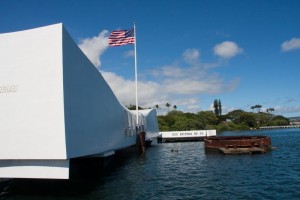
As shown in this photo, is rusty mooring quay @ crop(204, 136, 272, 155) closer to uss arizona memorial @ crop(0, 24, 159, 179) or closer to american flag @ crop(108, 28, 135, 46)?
american flag @ crop(108, 28, 135, 46)

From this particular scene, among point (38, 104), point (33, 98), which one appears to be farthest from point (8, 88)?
point (38, 104)

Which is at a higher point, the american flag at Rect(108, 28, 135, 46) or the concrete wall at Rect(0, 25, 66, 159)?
the american flag at Rect(108, 28, 135, 46)

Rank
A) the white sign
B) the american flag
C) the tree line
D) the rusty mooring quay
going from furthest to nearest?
the tree line, the rusty mooring quay, the american flag, the white sign

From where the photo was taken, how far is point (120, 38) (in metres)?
29.7

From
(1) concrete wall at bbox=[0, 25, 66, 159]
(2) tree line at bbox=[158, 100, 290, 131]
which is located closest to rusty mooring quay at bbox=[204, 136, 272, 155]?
(1) concrete wall at bbox=[0, 25, 66, 159]

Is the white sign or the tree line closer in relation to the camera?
the white sign

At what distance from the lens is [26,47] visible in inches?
628

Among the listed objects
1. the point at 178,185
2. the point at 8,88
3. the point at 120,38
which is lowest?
the point at 178,185

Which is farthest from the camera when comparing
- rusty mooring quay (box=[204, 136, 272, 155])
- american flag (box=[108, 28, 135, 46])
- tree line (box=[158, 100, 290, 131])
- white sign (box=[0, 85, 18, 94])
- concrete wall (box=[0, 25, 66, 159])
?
tree line (box=[158, 100, 290, 131])

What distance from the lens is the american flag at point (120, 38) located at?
1139 inches

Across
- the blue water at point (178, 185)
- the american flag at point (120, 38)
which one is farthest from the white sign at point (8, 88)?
the american flag at point (120, 38)

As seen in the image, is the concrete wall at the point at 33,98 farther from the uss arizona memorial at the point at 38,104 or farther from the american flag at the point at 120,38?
the american flag at the point at 120,38

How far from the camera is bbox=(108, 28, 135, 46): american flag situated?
28919 millimetres

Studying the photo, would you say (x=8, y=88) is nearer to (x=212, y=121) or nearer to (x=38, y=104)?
(x=38, y=104)
